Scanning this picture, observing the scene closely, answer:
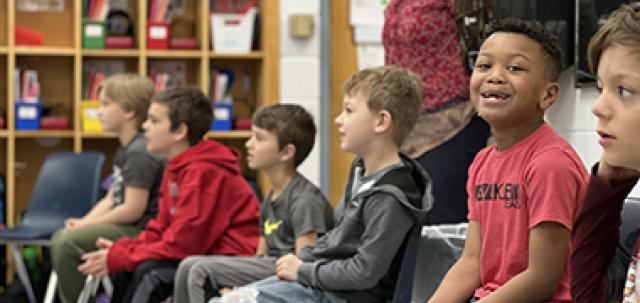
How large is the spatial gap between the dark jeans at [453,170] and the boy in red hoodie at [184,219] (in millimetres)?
737

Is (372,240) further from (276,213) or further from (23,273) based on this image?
(23,273)

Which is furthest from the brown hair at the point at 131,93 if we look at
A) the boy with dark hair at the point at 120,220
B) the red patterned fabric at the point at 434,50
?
the red patterned fabric at the point at 434,50

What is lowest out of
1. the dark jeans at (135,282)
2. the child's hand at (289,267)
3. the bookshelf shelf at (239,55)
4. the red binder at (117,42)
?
the dark jeans at (135,282)

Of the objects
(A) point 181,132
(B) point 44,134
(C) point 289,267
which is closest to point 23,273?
(B) point 44,134

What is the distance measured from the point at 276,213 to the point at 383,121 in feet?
1.77

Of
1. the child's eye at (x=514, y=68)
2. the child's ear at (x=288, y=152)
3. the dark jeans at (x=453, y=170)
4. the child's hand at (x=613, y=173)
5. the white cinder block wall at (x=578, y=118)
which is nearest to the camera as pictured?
the child's hand at (x=613, y=173)

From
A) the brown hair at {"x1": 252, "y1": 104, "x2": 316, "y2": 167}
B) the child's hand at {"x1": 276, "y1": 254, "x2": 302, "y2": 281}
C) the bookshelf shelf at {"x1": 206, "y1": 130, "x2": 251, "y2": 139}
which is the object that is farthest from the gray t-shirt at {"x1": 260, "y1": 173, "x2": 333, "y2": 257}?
the bookshelf shelf at {"x1": 206, "y1": 130, "x2": 251, "y2": 139}

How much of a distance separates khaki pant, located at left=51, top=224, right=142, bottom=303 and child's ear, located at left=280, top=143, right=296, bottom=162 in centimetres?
93

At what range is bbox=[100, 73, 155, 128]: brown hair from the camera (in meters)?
4.20

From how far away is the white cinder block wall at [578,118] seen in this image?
2.41 m

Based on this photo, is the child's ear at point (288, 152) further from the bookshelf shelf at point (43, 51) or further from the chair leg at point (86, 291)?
the bookshelf shelf at point (43, 51)

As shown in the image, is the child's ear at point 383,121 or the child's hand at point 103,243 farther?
the child's hand at point 103,243

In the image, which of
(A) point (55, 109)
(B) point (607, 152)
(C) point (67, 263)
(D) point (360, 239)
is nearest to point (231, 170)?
(C) point (67, 263)

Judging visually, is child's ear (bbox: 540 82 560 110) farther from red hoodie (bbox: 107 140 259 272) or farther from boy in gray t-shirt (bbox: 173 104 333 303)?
red hoodie (bbox: 107 140 259 272)
